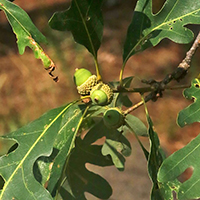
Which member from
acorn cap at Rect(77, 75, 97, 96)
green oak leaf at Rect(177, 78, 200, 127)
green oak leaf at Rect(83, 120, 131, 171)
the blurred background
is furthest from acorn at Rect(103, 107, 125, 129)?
the blurred background

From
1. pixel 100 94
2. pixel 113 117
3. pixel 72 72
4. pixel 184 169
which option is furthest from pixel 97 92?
pixel 72 72

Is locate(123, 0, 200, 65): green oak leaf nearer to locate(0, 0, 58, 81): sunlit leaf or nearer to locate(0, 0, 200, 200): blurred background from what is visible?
locate(0, 0, 58, 81): sunlit leaf

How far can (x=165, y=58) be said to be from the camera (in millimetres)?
4316

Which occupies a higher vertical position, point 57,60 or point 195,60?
point 57,60

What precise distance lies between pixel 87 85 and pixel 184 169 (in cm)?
43

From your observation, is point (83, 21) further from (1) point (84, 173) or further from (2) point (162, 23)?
(1) point (84, 173)

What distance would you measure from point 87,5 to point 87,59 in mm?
3045

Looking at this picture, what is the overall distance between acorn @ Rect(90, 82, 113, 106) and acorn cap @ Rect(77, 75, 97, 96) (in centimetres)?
2

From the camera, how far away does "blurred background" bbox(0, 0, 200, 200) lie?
386 centimetres

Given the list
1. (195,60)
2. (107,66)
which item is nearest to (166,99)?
(195,60)

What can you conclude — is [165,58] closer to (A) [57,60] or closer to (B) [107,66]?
(B) [107,66]

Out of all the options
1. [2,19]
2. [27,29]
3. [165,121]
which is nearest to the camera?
[27,29]

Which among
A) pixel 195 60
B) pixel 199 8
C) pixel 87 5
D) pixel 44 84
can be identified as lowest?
pixel 195 60

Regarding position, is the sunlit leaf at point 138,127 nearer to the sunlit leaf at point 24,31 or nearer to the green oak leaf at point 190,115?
the green oak leaf at point 190,115
